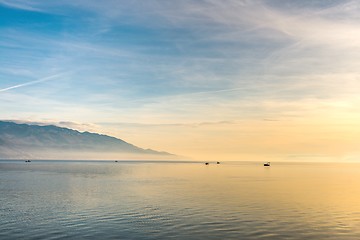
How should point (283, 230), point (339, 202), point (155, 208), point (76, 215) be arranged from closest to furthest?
point (283, 230) → point (76, 215) → point (155, 208) → point (339, 202)

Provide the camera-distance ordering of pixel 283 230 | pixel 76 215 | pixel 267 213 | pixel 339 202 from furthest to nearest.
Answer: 1. pixel 339 202
2. pixel 267 213
3. pixel 76 215
4. pixel 283 230

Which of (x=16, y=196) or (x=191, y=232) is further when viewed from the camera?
(x=16, y=196)

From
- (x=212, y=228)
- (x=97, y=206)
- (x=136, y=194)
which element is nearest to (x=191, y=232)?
(x=212, y=228)

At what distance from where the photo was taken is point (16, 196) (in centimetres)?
8400

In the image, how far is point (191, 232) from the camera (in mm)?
48156

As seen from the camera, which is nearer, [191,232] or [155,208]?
[191,232]

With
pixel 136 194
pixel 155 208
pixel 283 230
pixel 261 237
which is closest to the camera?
pixel 261 237

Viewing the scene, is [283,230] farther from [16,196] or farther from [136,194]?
[16,196]

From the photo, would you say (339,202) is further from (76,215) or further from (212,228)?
(76,215)

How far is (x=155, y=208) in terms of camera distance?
2657 inches

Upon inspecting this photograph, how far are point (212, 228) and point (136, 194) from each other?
4218 cm

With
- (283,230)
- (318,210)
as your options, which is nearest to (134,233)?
(283,230)

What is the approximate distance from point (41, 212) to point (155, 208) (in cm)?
1917

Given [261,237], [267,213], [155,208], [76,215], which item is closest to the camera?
[261,237]
